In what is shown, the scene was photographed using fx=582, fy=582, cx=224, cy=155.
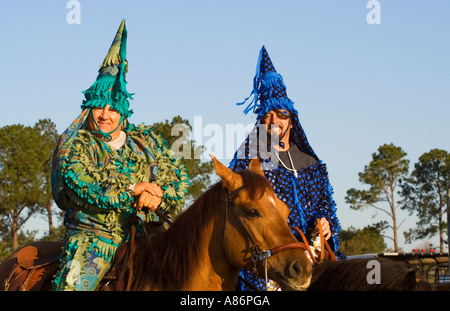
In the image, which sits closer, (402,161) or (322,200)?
(322,200)

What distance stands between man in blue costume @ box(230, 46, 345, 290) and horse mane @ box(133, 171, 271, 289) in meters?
1.68

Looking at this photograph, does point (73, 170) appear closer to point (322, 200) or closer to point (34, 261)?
point (34, 261)

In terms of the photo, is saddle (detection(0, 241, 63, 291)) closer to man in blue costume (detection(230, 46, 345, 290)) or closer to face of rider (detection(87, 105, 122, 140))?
face of rider (detection(87, 105, 122, 140))

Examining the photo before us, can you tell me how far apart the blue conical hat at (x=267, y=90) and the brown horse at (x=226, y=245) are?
6.82 ft

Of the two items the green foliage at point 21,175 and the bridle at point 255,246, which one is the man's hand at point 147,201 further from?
the green foliage at point 21,175

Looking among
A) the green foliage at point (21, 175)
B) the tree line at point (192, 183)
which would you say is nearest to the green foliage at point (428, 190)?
the tree line at point (192, 183)

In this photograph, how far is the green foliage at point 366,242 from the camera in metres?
30.2

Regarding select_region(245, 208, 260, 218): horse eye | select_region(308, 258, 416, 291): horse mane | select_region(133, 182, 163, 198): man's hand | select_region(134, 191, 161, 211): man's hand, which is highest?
select_region(133, 182, 163, 198): man's hand

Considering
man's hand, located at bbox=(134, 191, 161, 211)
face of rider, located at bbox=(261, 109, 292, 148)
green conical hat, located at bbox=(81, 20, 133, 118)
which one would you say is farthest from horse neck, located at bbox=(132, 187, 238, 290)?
face of rider, located at bbox=(261, 109, 292, 148)

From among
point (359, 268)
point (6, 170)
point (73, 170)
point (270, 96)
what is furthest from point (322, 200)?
point (6, 170)

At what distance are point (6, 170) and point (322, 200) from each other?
26.5m

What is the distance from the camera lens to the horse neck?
450 cm
